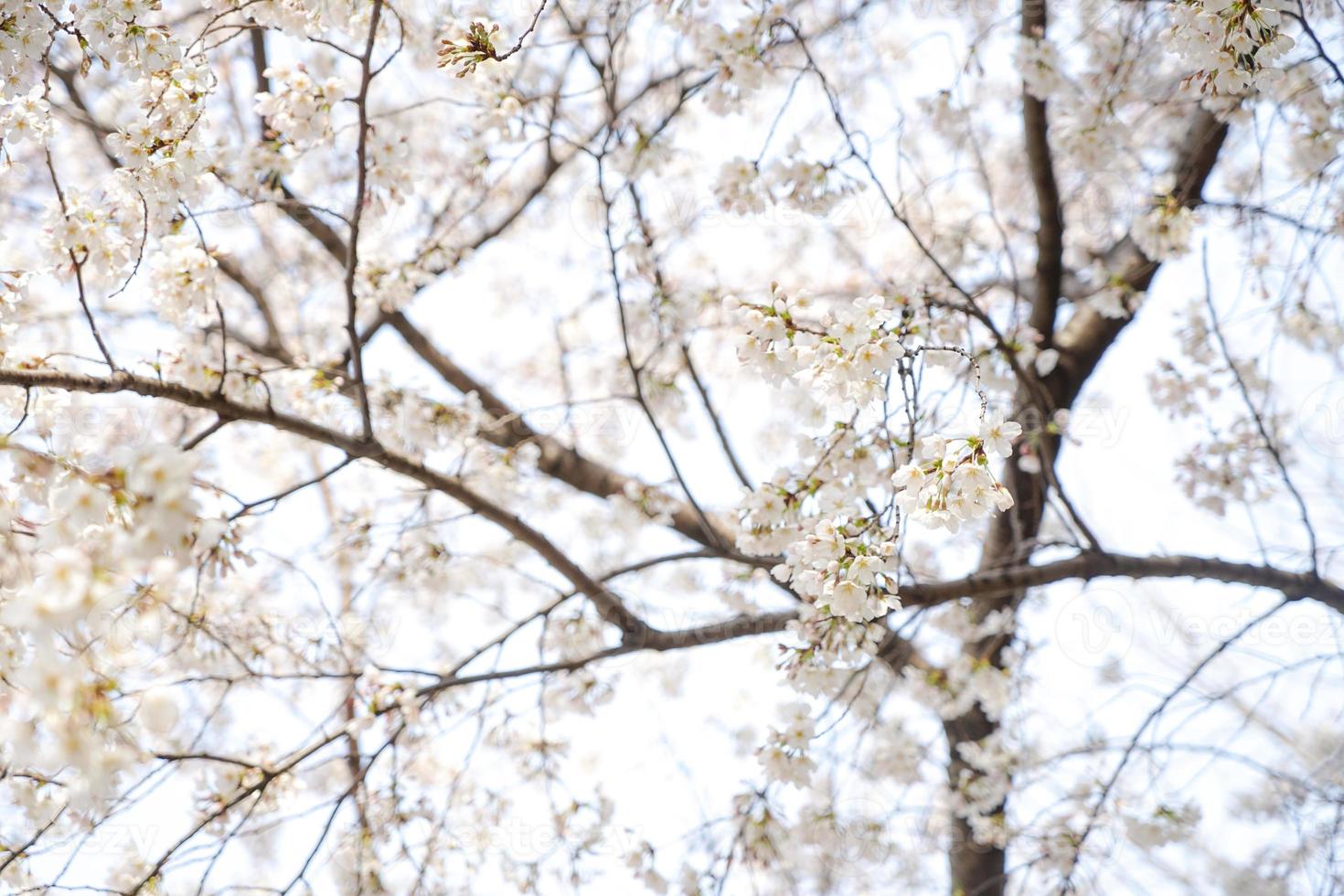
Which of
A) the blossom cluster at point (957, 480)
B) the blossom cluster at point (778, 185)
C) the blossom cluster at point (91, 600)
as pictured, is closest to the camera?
the blossom cluster at point (91, 600)

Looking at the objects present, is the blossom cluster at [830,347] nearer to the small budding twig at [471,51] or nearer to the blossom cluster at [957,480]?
the blossom cluster at [957,480]

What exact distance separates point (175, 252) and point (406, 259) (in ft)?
3.06

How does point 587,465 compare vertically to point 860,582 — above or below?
above

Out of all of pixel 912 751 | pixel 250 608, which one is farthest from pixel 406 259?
pixel 912 751

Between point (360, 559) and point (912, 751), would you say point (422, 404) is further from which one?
point (912, 751)

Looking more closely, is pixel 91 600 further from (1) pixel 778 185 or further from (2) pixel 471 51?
(1) pixel 778 185

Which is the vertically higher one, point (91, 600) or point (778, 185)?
point (778, 185)

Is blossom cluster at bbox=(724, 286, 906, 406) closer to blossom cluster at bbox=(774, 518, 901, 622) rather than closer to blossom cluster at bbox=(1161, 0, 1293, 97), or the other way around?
blossom cluster at bbox=(774, 518, 901, 622)

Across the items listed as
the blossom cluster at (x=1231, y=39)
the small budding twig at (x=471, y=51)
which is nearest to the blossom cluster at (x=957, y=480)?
the blossom cluster at (x=1231, y=39)

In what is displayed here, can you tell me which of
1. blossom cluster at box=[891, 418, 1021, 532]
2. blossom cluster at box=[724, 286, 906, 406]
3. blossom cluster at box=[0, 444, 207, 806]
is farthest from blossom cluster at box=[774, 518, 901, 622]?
blossom cluster at box=[0, 444, 207, 806]

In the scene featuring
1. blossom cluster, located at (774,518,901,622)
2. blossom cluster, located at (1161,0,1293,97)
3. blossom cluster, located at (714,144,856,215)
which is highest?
blossom cluster, located at (714,144,856,215)

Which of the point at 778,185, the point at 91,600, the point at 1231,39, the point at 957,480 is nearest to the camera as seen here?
the point at 91,600

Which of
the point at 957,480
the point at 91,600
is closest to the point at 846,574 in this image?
the point at 957,480

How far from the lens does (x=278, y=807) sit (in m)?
2.34
